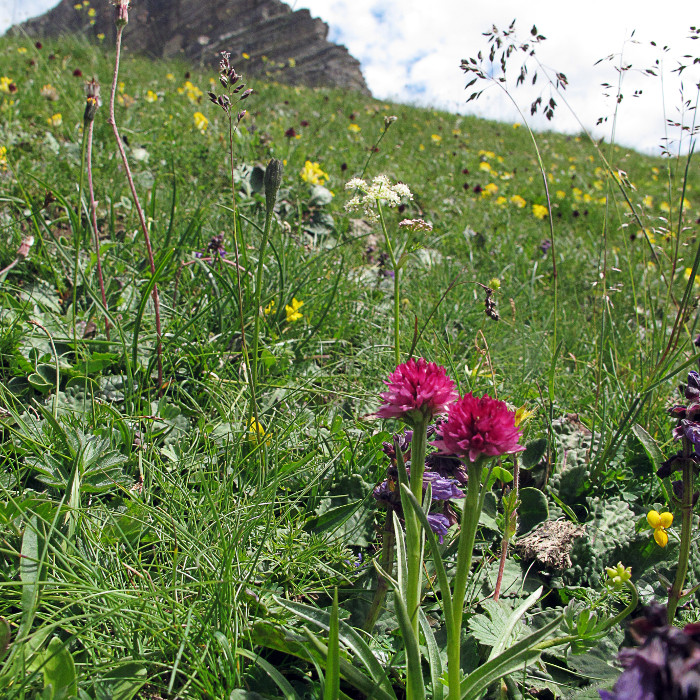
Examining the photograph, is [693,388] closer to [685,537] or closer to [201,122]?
[685,537]

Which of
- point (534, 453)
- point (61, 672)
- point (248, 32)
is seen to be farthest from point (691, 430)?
point (248, 32)

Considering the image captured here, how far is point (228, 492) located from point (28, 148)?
2.94 m

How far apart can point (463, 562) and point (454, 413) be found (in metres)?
Answer: 0.23

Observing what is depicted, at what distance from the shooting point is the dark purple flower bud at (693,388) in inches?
42.3

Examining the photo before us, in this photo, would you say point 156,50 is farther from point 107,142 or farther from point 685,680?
point 685,680

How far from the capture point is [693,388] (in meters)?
1.09

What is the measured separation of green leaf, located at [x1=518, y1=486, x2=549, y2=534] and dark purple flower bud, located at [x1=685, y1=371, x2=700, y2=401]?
473 mm

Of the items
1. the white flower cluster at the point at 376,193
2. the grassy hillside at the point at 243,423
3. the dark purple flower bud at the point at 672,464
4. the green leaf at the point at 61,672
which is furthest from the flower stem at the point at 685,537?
the green leaf at the point at 61,672

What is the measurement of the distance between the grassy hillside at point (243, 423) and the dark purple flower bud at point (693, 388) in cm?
18

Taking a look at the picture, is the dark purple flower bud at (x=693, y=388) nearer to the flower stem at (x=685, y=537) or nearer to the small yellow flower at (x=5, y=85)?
the flower stem at (x=685, y=537)

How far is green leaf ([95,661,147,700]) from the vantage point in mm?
826

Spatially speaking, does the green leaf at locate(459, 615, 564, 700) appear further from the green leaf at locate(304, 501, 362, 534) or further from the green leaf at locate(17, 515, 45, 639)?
the green leaf at locate(17, 515, 45, 639)

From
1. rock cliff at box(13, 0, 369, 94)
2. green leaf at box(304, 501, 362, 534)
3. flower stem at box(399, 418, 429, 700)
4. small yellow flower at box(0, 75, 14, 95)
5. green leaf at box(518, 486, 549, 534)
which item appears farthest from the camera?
rock cliff at box(13, 0, 369, 94)

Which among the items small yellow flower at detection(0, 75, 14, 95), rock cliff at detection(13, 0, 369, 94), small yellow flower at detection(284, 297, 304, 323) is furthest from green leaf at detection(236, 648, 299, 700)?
rock cliff at detection(13, 0, 369, 94)
